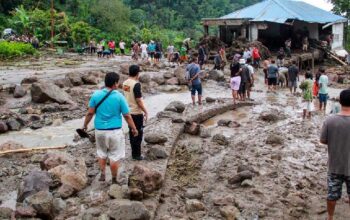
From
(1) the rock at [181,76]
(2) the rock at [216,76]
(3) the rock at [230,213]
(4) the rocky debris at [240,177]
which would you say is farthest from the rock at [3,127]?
(2) the rock at [216,76]

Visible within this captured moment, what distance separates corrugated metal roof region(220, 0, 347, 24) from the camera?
3003 cm

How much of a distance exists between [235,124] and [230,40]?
22136 mm

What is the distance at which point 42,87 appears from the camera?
14.5 meters

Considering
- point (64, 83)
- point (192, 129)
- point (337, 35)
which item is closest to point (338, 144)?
point (192, 129)

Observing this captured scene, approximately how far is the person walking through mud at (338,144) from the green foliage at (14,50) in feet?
88.2

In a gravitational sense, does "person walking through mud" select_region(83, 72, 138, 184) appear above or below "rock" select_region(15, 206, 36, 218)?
above

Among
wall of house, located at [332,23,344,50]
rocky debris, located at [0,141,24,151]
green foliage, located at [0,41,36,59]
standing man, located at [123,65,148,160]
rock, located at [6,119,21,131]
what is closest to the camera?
standing man, located at [123,65,148,160]

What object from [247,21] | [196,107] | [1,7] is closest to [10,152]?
[196,107]

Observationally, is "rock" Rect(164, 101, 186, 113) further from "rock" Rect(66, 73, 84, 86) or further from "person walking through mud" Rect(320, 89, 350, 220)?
"person walking through mud" Rect(320, 89, 350, 220)

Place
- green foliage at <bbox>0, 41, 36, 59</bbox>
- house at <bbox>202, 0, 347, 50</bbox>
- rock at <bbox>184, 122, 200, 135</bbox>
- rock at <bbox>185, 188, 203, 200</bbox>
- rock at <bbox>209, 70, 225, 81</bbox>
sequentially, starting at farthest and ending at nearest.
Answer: house at <bbox>202, 0, 347, 50</bbox> < green foliage at <bbox>0, 41, 36, 59</bbox> < rock at <bbox>209, 70, 225, 81</bbox> < rock at <bbox>184, 122, 200, 135</bbox> < rock at <bbox>185, 188, 203, 200</bbox>

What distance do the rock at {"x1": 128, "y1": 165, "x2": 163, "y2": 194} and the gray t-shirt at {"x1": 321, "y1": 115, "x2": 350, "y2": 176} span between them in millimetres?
2549

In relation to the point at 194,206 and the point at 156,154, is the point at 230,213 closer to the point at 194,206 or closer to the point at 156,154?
the point at 194,206

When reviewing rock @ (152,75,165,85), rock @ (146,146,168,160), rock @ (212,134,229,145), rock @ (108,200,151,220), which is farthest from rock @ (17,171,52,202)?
rock @ (152,75,165,85)

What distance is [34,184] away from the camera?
21.0 feet
